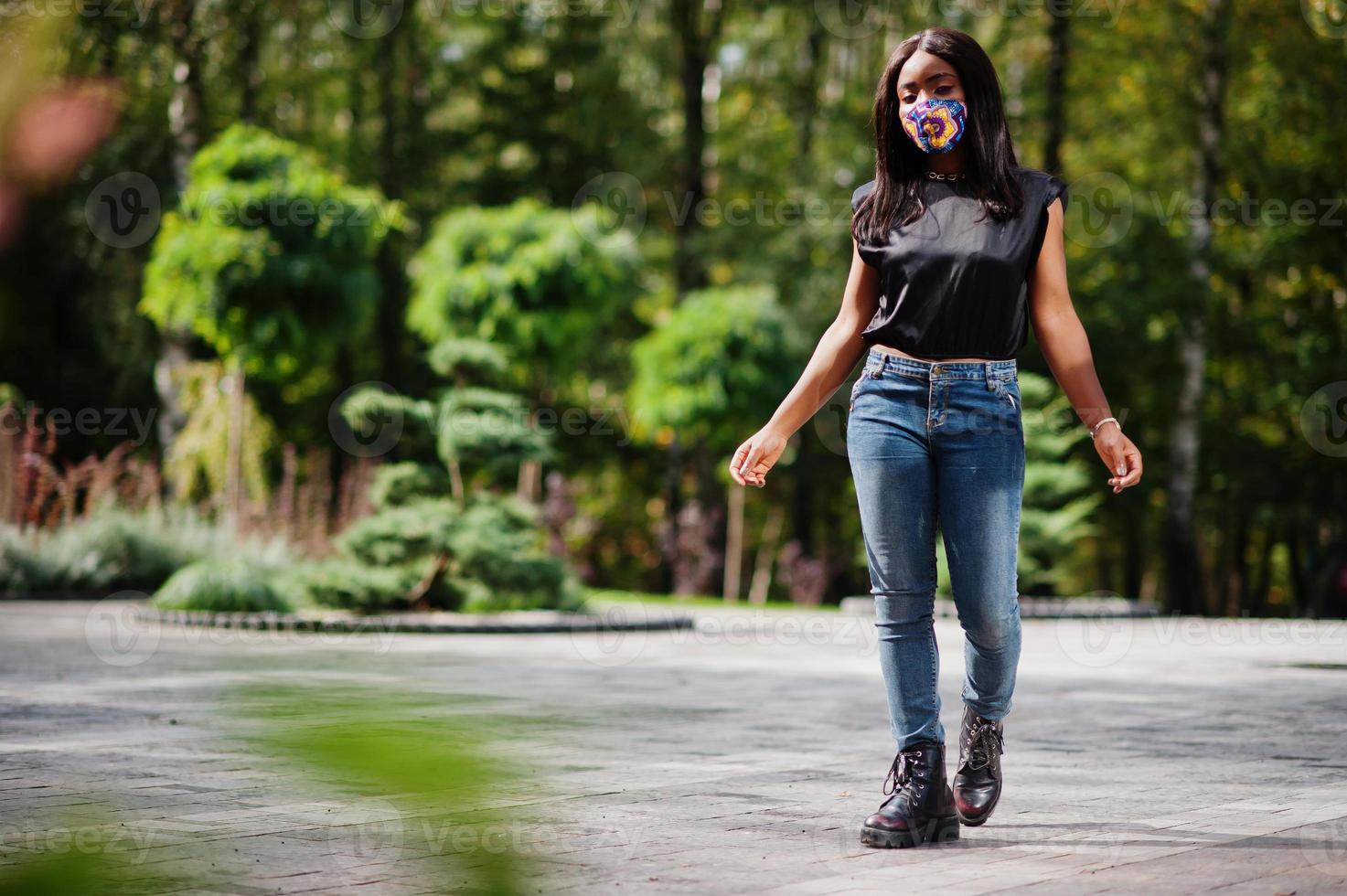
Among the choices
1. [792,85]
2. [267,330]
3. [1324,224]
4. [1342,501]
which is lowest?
[1342,501]

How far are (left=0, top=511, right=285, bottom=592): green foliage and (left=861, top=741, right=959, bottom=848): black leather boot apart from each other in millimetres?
13168

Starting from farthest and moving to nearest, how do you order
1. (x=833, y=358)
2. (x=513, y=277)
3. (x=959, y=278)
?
(x=513, y=277) → (x=833, y=358) → (x=959, y=278)

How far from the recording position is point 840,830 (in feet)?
15.7

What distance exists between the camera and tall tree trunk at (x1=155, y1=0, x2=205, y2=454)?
72.7 feet

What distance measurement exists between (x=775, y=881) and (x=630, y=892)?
360 millimetres

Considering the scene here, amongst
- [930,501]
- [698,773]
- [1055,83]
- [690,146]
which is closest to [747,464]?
[930,501]

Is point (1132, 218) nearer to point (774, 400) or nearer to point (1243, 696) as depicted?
point (774, 400)

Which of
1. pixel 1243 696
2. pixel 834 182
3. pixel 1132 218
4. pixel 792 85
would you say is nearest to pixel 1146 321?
pixel 1132 218

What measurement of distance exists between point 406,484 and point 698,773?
9475mm

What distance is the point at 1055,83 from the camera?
25156 millimetres

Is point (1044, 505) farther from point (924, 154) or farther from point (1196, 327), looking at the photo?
point (924, 154)

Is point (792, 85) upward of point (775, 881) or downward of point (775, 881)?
upward

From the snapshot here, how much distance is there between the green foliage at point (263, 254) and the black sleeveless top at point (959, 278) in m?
13.2

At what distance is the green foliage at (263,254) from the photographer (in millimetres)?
16906
